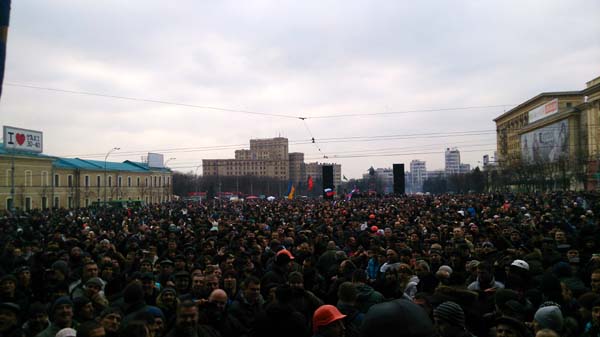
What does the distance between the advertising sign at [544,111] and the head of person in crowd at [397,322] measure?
90455 mm

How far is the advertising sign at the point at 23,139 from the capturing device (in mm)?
56031

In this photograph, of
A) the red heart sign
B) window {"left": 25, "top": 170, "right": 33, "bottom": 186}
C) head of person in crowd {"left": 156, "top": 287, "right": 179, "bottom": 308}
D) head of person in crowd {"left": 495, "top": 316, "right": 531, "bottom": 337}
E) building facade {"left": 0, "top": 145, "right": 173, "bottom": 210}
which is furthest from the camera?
window {"left": 25, "top": 170, "right": 33, "bottom": 186}

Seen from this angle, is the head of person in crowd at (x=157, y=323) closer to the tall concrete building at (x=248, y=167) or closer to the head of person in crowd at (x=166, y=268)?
the head of person in crowd at (x=166, y=268)

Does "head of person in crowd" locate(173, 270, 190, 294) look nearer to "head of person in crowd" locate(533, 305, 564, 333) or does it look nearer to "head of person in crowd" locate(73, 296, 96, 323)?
"head of person in crowd" locate(73, 296, 96, 323)

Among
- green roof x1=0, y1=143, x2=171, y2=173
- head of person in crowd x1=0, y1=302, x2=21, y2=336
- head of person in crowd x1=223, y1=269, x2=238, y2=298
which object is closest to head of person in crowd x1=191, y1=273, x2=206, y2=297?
head of person in crowd x1=223, y1=269, x2=238, y2=298

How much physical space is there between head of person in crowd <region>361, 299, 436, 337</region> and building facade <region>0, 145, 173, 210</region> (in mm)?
49739

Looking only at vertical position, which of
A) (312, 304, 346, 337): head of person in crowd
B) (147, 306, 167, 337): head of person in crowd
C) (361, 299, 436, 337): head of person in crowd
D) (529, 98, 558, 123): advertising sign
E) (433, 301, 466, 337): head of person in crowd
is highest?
(529, 98, 558, 123): advertising sign

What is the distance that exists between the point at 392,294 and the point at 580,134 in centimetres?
7992

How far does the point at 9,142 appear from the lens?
5625 cm

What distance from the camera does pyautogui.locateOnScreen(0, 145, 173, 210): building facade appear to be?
2261 inches

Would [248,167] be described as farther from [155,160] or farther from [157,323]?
[157,323]

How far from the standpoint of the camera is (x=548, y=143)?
79.8 meters

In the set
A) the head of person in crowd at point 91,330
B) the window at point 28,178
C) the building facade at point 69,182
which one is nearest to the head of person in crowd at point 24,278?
the head of person in crowd at point 91,330

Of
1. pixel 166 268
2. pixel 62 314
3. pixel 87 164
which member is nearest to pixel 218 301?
pixel 62 314
